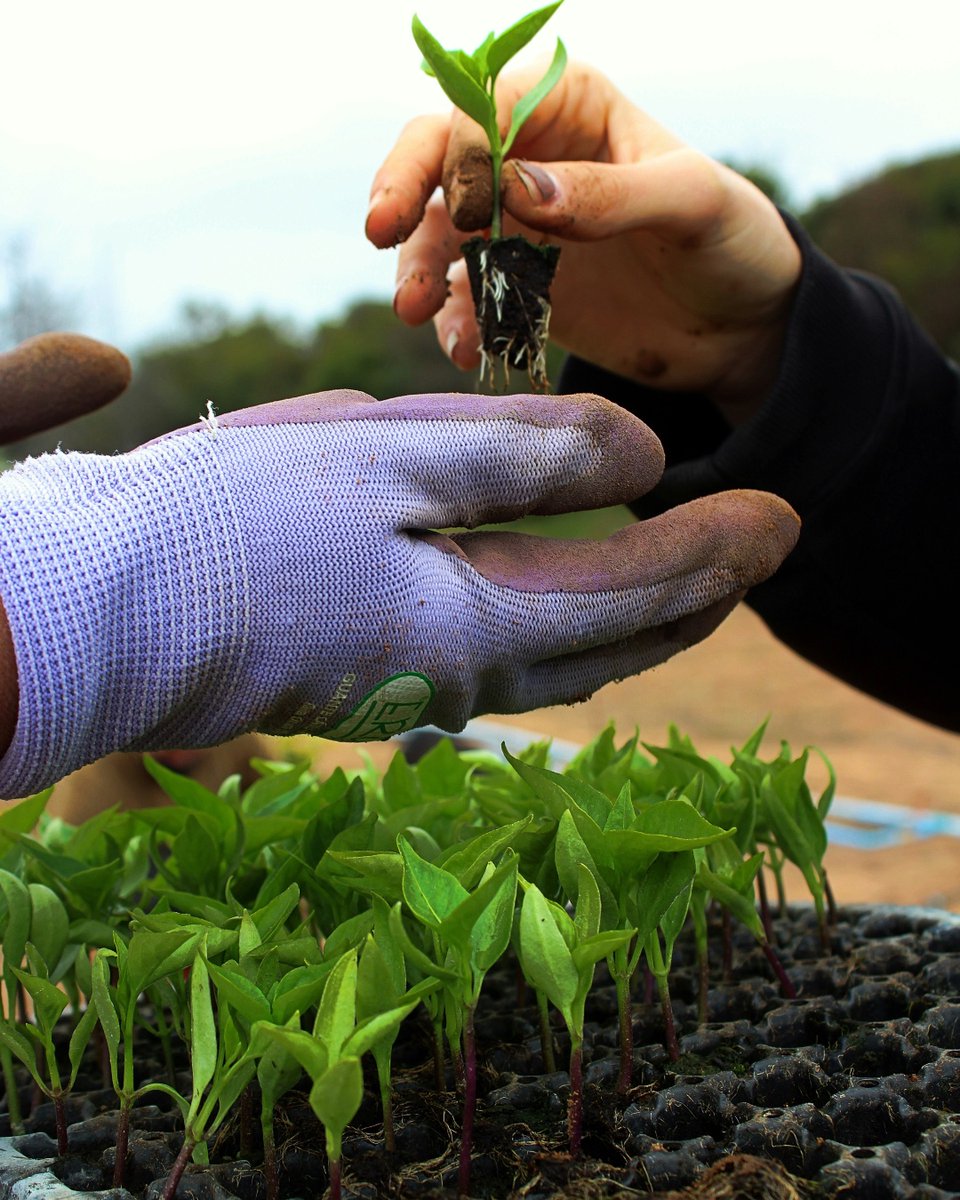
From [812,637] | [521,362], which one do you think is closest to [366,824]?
[521,362]

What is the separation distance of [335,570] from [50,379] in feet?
2.02

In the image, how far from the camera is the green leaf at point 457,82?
1.22 meters

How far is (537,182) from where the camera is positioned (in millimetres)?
1211

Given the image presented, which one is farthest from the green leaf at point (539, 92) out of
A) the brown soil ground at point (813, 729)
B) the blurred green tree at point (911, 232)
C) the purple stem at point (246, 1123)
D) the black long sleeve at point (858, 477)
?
the blurred green tree at point (911, 232)

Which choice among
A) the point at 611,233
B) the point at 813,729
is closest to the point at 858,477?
the point at 611,233

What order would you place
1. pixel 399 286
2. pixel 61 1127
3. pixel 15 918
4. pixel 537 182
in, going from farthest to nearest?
pixel 399 286
pixel 537 182
pixel 15 918
pixel 61 1127

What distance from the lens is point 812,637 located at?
1822mm

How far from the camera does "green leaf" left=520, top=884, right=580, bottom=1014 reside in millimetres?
770

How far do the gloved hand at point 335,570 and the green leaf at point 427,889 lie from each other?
20cm

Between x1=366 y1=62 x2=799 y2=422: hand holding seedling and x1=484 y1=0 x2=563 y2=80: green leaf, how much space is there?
83mm

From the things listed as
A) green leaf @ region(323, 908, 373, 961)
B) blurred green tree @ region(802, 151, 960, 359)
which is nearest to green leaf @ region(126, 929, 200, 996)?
green leaf @ region(323, 908, 373, 961)

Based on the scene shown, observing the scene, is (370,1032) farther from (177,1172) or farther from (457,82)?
(457,82)

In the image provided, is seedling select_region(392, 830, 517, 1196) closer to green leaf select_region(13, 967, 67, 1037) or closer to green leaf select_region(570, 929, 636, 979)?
green leaf select_region(570, 929, 636, 979)

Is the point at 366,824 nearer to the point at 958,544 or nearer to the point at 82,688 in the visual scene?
the point at 82,688
